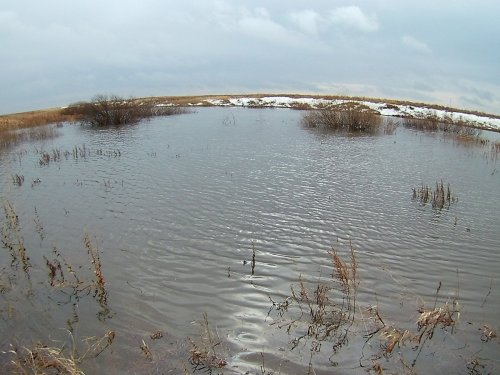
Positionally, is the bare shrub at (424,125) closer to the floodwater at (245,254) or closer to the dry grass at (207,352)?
the floodwater at (245,254)

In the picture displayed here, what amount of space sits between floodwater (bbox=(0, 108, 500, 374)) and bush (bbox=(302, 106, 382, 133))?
12179 mm

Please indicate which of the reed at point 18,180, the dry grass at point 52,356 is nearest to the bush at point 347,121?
the reed at point 18,180

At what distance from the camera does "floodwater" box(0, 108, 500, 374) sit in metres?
6.07

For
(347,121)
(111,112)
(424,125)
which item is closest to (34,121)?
(111,112)

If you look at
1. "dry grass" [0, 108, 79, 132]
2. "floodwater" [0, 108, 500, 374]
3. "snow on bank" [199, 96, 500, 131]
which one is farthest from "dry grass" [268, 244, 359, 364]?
"dry grass" [0, 108, 79, 132]

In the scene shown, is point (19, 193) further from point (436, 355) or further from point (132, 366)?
point (436, 355)

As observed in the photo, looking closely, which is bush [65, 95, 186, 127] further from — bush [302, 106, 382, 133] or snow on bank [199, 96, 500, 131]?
snow on bank [199, 96, 500, 131]

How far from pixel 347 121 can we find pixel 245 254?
26290 millimetres

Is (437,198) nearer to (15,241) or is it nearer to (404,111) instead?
(15,241)

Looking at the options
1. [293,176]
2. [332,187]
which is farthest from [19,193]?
[332,187]

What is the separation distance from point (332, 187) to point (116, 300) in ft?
33.7

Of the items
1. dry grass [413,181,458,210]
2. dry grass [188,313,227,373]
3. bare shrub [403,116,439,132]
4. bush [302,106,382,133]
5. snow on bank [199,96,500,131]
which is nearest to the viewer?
dry grass [188,313,227,373]

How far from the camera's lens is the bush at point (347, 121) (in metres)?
32.4

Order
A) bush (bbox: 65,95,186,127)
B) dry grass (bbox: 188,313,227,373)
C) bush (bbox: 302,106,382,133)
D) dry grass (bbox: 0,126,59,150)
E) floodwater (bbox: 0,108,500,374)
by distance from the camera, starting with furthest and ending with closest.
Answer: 1. bush (bbox: 65,95,186,127)
2. bush (bbox: 302,106,382,133)
3. dry grass (bbox: 0,126,59,150)
4. floodwater (bbox: 0,108,500,374)
5. dry grass (bbox: 188,313,227,373)
